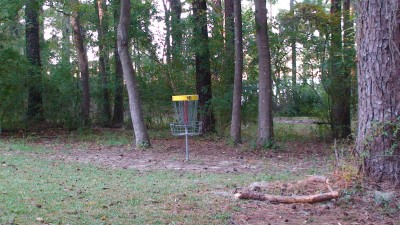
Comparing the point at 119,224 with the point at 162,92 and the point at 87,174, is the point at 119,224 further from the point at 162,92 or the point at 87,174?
the point at 162,92

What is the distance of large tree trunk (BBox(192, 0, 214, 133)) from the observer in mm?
16297

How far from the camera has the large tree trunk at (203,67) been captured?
1630 cm

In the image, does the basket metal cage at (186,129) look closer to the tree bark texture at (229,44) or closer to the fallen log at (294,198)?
the fallen log at (294,198)

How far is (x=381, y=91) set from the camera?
19.3ft

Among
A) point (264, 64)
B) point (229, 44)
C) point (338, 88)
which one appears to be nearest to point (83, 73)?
point (229, 44)

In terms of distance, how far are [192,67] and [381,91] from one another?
11965 mm

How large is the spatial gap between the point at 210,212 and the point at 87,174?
11.6ft

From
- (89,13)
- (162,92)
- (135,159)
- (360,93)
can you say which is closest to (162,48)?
(162,92)

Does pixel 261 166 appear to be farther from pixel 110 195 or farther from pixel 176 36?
pixel 176 36

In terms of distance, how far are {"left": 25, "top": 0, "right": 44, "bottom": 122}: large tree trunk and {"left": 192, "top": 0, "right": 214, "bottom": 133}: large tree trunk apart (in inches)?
223

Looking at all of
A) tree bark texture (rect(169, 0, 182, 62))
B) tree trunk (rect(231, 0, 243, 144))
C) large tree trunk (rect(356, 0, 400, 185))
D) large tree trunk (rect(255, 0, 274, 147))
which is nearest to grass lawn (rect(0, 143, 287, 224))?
large tree trunk (rect(356, 0, 400, 185))

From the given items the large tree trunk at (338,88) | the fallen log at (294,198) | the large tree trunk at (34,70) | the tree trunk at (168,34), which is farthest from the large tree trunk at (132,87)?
the fallen log at (294,198)

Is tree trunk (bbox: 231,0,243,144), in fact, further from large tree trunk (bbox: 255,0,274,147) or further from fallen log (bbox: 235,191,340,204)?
fallen log (bbox: 235,191,340,204)

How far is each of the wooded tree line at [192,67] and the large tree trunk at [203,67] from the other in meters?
0.03
